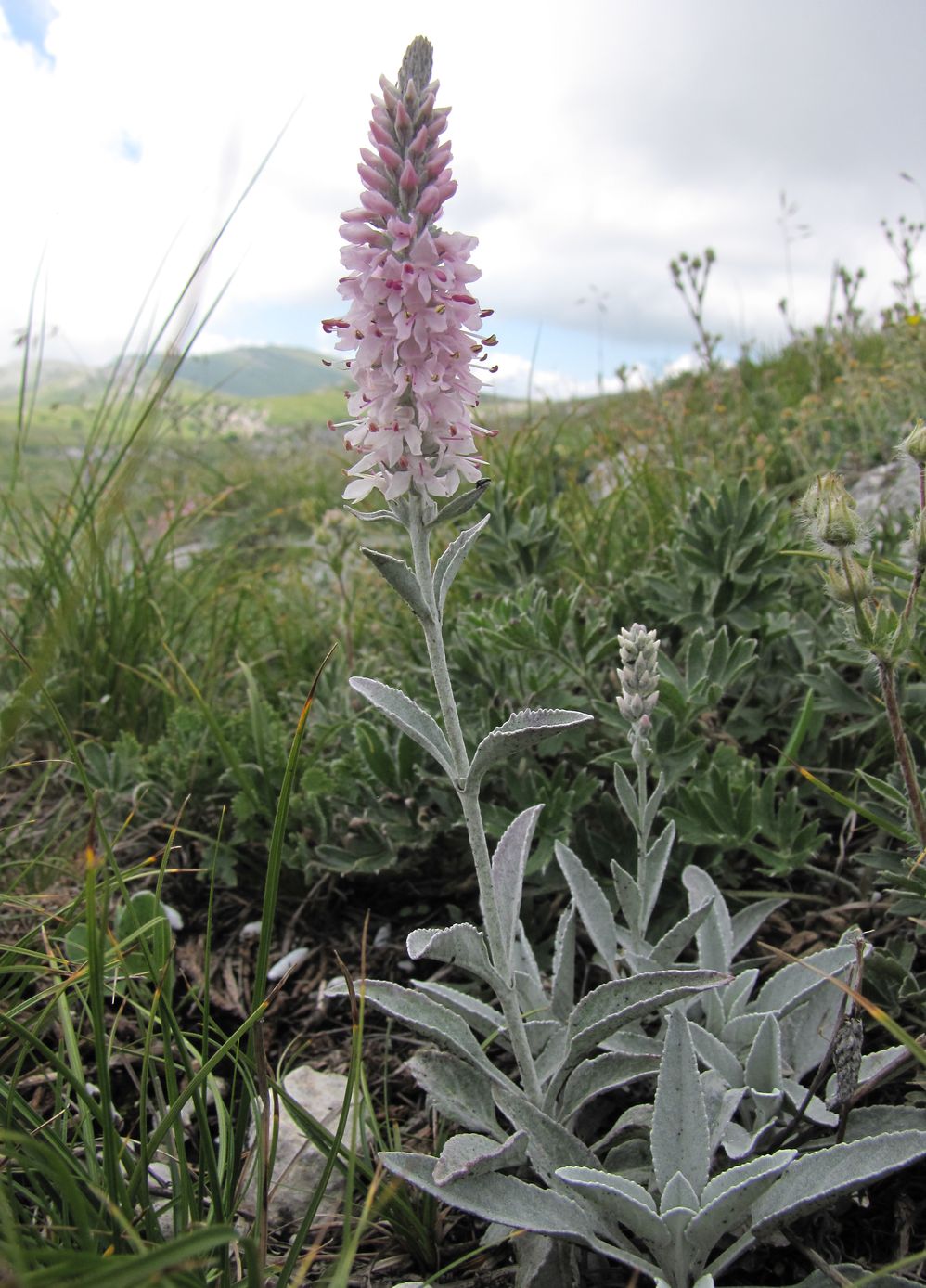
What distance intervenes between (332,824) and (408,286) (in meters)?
1.73

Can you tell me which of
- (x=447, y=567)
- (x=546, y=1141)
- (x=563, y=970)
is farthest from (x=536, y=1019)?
(x=447, y=567)

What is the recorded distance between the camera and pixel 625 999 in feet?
5.29

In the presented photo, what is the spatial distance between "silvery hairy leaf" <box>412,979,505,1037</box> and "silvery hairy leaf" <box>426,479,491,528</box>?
0.90 metres

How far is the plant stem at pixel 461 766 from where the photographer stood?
148 centimetres

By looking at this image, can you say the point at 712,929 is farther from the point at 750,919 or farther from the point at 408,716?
the point at 408,716

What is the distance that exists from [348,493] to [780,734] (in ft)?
6.11

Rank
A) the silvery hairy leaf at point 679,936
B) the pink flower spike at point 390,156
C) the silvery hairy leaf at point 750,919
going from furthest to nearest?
the silvery hairy leaf at point 750,919 < the silvery hairy leaf at point 679,936 < the pink flower spike at point 390,156

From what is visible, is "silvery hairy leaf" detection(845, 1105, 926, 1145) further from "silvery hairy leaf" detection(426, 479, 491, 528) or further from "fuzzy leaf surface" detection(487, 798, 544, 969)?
"silvery hairy leaf" detection(426, 479, 491, 528)

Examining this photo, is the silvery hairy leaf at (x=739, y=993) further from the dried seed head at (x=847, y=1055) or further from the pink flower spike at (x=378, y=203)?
the pink flower spike at (x=378, y=203)

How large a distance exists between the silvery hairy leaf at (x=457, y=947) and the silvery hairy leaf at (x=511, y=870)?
80 mm

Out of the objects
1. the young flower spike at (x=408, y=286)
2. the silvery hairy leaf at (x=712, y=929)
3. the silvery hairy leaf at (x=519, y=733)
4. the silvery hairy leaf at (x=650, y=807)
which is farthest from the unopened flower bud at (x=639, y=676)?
the young flower spike at (x=408, y=286)

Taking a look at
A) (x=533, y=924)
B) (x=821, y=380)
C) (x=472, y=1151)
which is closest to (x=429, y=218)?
(x=472, y=1151)

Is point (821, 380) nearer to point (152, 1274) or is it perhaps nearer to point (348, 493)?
point (348, 493)

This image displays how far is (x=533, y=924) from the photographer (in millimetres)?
2385
